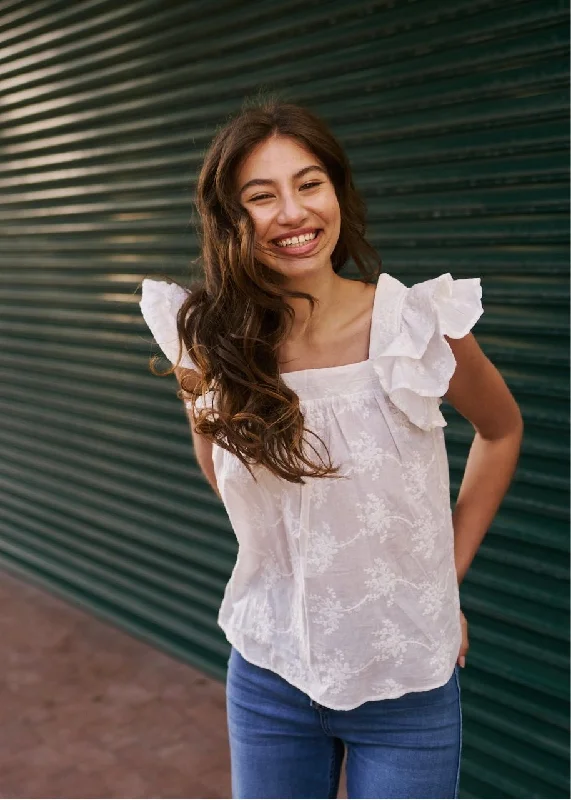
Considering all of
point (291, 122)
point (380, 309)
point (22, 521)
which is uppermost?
point (291, 122)

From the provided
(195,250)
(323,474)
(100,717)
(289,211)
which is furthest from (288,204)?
(100,717)

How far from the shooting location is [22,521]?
5.94m

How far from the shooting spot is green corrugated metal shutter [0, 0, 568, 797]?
3008 millimetres

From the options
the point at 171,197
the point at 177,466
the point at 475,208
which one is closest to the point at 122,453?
the point at 177,466

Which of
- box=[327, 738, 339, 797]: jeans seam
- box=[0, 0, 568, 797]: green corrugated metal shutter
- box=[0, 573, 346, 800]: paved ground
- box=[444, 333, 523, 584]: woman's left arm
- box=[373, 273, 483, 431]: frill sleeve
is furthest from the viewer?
box=[0, 573, 346, 800]: paved ground

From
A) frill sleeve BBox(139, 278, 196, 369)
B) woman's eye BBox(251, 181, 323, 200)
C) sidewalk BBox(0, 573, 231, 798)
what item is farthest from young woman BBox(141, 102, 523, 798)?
sidewalk BBox(0, 573, 231, 798)

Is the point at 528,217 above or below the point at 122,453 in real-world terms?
above

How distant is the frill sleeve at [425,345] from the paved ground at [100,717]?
256 centimetres

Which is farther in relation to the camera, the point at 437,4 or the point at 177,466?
the point at 177,466

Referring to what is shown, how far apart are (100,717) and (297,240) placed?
322 centimetres

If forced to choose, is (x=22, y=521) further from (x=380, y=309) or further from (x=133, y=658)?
(x=380, y=309)

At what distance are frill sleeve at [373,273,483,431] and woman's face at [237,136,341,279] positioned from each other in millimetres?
213

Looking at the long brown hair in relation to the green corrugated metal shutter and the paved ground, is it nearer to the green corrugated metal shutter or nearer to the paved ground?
the green corrugated metal shutter

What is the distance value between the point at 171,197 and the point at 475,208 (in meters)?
1.88
